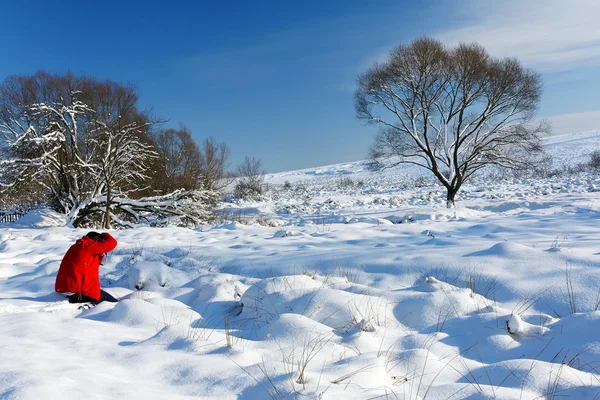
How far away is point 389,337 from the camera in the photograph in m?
2.88

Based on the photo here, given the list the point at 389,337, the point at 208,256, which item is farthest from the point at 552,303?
the point at 208,256

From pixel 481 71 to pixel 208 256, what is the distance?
11955 mm

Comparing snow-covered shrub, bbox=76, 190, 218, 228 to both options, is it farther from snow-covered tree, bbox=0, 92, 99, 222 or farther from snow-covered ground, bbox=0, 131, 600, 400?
snow-covered ground, bbox=0, 131, 600, 400

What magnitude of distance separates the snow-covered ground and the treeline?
27.1 feet

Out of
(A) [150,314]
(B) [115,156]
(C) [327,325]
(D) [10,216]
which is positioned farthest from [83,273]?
(D) [10,216]

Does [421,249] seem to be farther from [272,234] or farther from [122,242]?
[122,242]

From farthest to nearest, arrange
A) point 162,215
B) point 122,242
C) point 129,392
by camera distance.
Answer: point 162,215 < point 122,242 < point 129,392

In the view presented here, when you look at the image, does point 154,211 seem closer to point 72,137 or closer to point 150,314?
point 72,137

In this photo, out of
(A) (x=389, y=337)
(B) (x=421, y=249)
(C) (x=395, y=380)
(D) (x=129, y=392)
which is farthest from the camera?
(B) (x=421, y=249)

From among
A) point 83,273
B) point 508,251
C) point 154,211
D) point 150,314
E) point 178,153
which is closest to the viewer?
point 150,314

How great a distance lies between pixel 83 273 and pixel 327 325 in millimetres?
2892

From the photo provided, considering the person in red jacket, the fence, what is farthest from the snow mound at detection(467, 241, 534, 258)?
the fence

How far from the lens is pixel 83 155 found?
1513cm

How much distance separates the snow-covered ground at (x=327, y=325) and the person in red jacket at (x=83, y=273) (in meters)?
0.23
